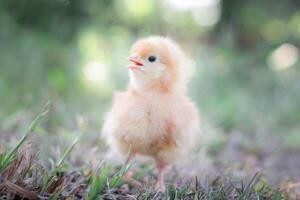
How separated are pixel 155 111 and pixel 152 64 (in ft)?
1.00

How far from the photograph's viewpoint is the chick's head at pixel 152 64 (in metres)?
2.99

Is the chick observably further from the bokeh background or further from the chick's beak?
the bokeh background

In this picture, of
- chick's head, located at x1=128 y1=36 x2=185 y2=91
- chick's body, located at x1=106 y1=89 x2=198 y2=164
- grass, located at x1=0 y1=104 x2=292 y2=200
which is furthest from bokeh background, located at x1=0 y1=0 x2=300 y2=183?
chick's head, located at x1=128 y1=36 x2=185 y2=91

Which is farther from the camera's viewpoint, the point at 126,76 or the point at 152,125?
the point at 126,76

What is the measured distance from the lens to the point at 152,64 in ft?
9.83

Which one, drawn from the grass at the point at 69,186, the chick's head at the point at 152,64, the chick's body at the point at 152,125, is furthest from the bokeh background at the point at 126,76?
the chick's head at the point at 152,64

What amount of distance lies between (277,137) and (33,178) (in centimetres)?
320

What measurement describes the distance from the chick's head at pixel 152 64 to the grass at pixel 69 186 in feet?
2.06

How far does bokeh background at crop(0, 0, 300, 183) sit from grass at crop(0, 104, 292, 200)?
53 cm

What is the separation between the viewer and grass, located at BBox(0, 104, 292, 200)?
2.14 metres

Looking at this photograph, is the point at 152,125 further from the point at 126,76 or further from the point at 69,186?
the point at 126,76

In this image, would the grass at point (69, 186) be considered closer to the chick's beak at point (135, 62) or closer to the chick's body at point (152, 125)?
the chick's body at point (152, 125)

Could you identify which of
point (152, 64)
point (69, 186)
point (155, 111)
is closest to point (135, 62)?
point (152, 64)

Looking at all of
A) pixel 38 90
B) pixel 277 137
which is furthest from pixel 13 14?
pixel 277 137
